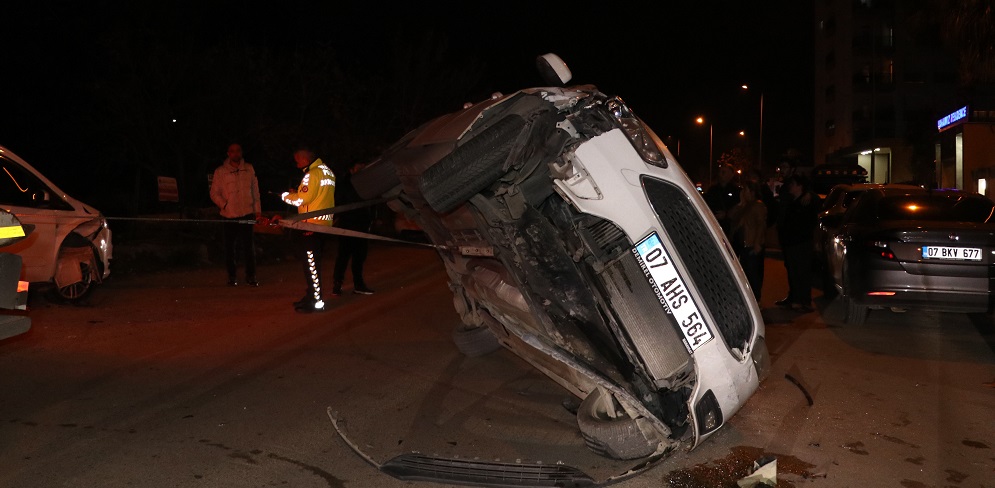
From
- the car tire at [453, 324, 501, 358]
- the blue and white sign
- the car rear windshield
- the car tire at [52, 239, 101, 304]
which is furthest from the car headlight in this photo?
the blue and white sign

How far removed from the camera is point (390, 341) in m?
8.06

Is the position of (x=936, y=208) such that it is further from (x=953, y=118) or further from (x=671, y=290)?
(x=953, y=118)

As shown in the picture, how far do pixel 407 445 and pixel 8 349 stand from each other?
4341mm

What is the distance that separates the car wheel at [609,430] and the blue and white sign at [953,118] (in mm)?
28809

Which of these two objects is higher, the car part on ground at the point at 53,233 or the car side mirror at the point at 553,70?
the car side mirror at the point at 553,70

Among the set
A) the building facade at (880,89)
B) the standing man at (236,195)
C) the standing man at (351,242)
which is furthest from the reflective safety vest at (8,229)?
the building facade at (880,89)

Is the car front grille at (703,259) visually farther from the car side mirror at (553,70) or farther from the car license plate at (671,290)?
the car side mirror at (553,70)

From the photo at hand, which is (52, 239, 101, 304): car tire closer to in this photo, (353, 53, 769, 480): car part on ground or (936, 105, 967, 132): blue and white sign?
(353, 53, 769, 480): car part on ground

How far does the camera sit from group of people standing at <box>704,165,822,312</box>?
9.88 meters

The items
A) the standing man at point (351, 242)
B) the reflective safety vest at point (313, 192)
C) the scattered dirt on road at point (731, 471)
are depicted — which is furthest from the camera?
the standing man at point (351, 242)

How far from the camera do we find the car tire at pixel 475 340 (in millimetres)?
7266

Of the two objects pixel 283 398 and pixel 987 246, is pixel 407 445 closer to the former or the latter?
pixel 283 398

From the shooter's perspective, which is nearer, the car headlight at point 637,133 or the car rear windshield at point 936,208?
the car headlight at point 637,133

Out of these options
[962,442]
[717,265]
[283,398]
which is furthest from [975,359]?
[283,398]
